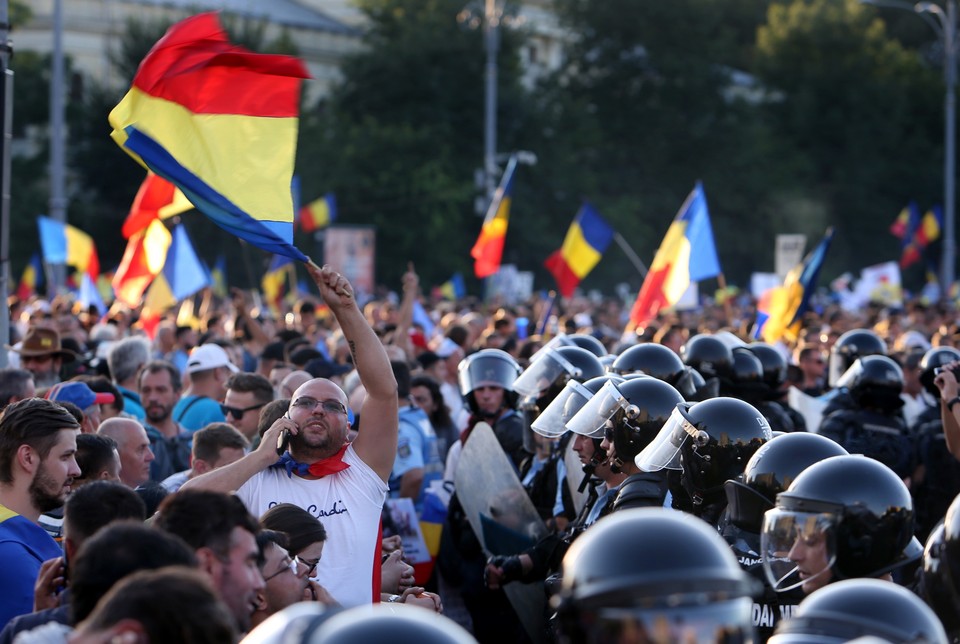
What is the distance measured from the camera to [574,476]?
7.07m

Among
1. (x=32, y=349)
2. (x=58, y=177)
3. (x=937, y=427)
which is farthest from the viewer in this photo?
(x=58, y=177)

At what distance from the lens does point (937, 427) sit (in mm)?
8625

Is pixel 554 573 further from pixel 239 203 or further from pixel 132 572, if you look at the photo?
pixel 132 572

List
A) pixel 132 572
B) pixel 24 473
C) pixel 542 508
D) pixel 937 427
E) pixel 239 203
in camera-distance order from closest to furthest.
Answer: pixel 132 572
pixel 24 473
pixel 239 203
pixel 542 508
pixel 937 427

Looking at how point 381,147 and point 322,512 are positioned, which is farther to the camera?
point 381,147

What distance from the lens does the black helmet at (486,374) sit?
8.46m

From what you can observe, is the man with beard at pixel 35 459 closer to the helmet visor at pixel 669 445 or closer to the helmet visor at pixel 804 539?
the helmet visor at pixel 669 445

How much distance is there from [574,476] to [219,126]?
95.5 inches

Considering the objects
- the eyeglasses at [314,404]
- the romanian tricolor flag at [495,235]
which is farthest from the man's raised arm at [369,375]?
the romanian tricolor flag at [495,235]

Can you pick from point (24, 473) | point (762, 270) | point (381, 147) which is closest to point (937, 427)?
point (24, 473)

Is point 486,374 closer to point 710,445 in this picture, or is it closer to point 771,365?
point 771,365

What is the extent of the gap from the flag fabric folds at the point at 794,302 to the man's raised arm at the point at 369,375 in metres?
9.04

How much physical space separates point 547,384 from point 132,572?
4.92 metres

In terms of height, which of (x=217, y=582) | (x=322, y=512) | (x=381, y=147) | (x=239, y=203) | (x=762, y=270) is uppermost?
(x=239, y=203)
